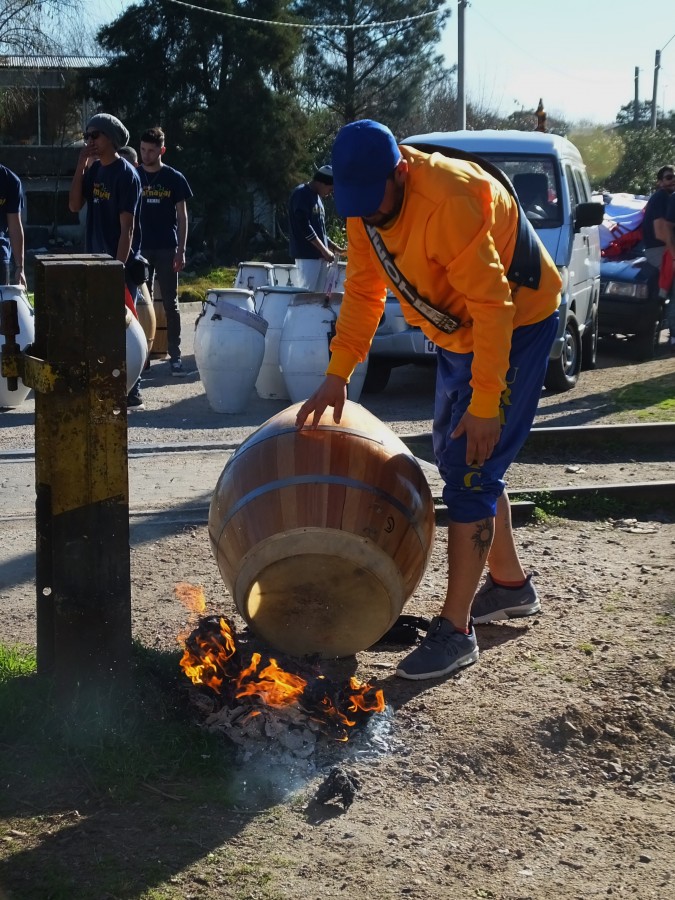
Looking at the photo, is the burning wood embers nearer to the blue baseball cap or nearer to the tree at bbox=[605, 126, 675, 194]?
the blue baseball cap

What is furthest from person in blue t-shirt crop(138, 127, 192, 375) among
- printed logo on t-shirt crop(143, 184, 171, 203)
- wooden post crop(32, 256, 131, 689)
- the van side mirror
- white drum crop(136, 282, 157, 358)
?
wooden post crop(32, 256, 131, 689)

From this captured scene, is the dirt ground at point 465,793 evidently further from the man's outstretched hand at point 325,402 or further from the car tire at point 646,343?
the car tire at point 646,343

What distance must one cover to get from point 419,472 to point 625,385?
25.6ft

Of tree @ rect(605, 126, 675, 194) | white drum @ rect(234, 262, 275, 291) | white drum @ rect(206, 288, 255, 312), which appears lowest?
white drum @ rect(206, 288, 255, 312)

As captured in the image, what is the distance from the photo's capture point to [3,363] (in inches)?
144

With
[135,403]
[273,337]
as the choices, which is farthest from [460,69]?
[135,403]

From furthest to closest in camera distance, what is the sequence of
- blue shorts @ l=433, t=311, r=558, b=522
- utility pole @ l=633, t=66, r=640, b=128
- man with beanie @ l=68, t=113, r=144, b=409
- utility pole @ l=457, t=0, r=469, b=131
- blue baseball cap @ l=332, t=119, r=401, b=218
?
1. utility pole @ l=633, t=66, r=640, b=128
2. utility pole @ l=457, t=0, r=469, b=131
3. man with beanie @ l=68, t=113, r=144, b=409
4. blue shorts @ l=433, t=311, r=558, b=522
5. blue baseball cap @ l=332, t=119, r=401, b=218

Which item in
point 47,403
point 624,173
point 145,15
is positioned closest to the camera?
point 47,403

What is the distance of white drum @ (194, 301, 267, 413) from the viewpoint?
956 cm

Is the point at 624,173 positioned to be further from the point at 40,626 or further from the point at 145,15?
the point at 40,626

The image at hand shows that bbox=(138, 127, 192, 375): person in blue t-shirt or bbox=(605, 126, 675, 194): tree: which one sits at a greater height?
bbox=(605, 126, 675, 194): tree

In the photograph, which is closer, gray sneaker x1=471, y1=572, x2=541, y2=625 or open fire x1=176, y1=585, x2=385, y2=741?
open fire x1=176, y1=585, x2=385, y2=741

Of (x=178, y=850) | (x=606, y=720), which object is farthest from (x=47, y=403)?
(x=606, y=720)

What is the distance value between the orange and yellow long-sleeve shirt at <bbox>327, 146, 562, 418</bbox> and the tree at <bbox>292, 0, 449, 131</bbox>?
127ft
